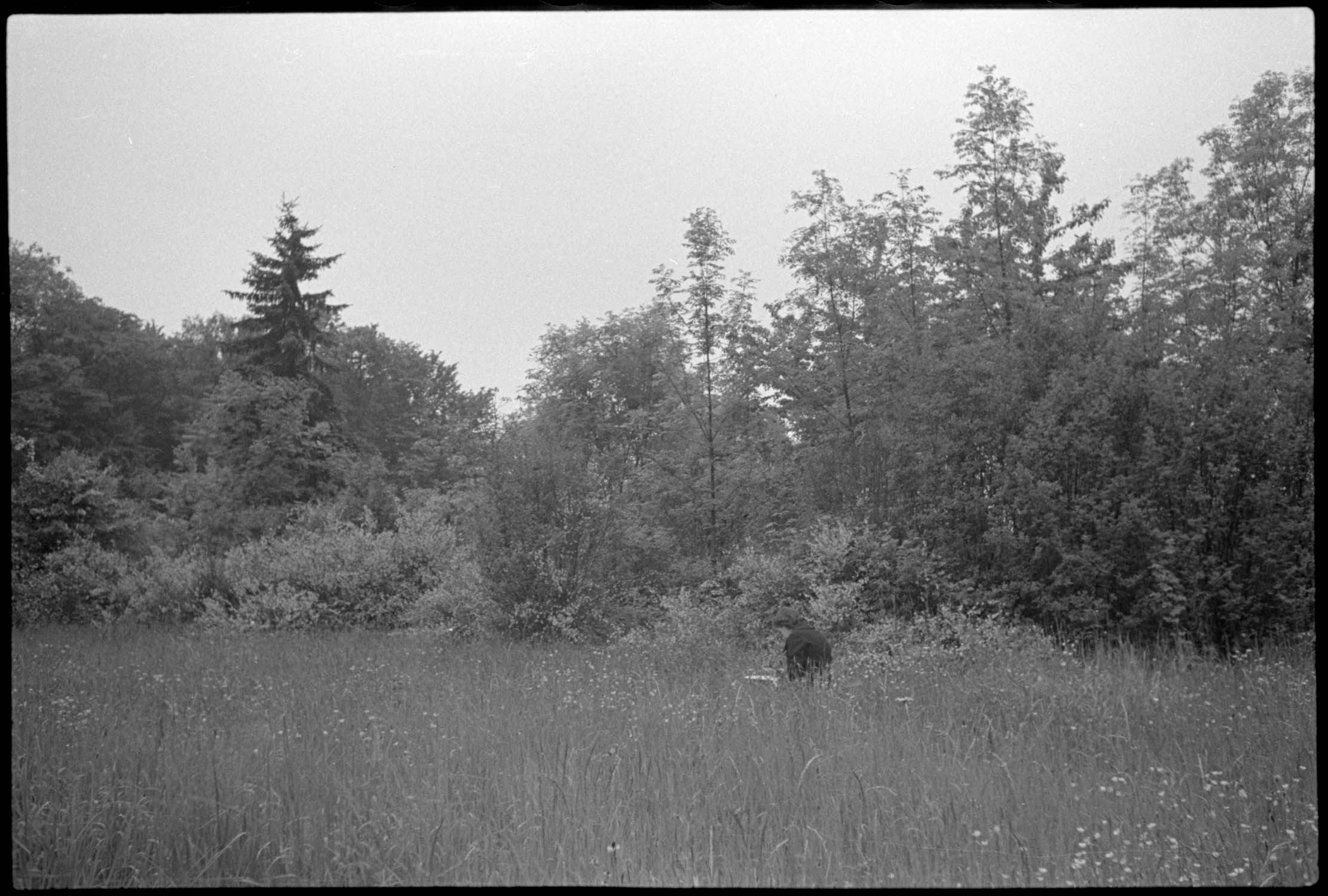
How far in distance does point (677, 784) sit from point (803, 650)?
259 centimetres

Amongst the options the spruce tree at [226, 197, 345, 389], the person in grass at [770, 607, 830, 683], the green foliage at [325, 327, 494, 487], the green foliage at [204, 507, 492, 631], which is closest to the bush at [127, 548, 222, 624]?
the green foliage at [204, 507, 492, 631]

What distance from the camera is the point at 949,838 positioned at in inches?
171

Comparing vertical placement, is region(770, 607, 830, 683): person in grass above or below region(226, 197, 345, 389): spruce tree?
below

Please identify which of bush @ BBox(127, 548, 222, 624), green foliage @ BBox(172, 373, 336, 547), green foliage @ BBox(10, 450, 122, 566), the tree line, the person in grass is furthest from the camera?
green foliage @ BBox(172, 373, 336, 547)

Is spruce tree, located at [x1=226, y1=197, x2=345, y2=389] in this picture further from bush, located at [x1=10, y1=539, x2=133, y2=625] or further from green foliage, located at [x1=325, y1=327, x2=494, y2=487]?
bush, located at [x1=10, y1=539, x2=133, y2=625]

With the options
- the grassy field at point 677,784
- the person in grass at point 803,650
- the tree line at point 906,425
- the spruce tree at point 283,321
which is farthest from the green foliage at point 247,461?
the person in grass at point 803,650

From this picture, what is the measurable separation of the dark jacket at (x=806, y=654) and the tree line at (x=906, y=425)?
13.8 ft

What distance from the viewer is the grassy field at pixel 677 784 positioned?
421 centimetres

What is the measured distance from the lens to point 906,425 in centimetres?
1252

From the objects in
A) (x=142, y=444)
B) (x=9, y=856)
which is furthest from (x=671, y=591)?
(x=142, y=444)

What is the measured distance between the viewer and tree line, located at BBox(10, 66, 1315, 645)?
411 inches

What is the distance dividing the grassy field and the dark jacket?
0.88 feet

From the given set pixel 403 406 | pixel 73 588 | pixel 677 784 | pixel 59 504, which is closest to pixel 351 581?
pixel 73 588

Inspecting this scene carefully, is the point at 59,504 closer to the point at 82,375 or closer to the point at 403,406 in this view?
the point at 82,375
